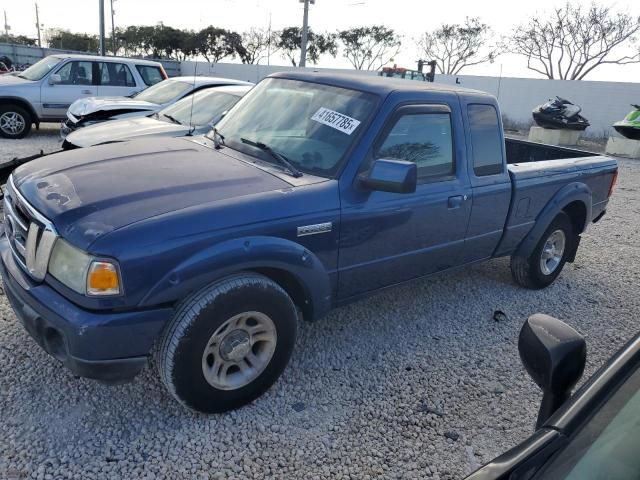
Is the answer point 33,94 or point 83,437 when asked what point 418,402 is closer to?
point 83,437

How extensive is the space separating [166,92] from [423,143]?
7014 millimetres

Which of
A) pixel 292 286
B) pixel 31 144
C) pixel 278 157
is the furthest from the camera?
pixel 31 144

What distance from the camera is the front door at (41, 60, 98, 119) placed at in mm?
10961

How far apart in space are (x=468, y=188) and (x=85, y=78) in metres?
10.4

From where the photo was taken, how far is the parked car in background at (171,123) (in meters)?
6.56

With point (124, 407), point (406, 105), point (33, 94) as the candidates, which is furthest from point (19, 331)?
point (33, 94)

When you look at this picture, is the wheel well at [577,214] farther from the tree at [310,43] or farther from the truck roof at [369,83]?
the tree at [310,43]

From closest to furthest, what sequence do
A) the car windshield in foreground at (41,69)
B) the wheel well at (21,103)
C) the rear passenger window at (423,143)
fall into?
the rear passenger window at (423,143)
the wheel well at (21,103)
the car windshield in foreground at (41,69)

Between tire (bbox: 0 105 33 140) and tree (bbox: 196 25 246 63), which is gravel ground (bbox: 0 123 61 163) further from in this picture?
tree (bbox: 196 25 246 63)

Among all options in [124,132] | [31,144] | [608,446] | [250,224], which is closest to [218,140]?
[250,224]

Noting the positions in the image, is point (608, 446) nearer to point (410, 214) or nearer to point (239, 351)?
point (239, 351)

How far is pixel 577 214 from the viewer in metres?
5.13

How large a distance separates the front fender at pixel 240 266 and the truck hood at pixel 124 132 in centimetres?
430

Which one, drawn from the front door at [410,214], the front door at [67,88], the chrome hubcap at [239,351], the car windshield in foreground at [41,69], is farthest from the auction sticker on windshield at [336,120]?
the car windshield in foreground at [41,69]
